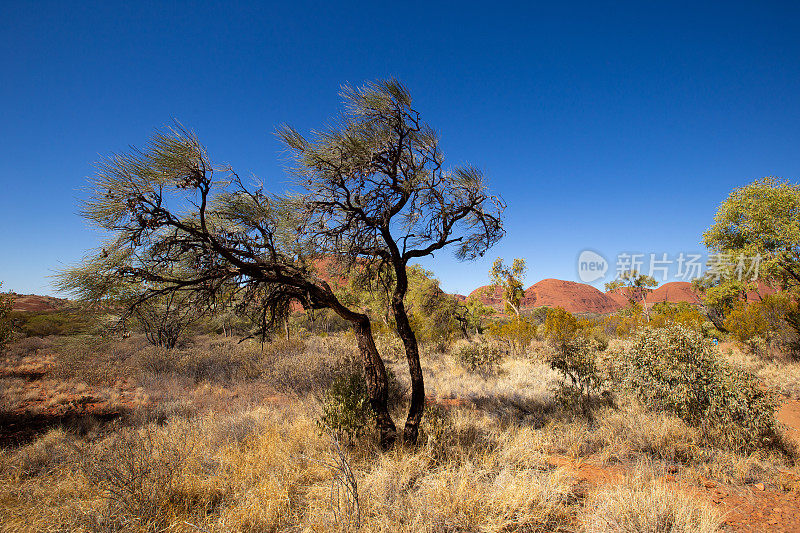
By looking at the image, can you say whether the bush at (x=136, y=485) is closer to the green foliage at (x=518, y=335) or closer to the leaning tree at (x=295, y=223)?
the leaning tree at (x=295, y=223)

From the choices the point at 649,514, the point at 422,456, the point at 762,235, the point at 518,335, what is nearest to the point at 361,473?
the point at 422,456

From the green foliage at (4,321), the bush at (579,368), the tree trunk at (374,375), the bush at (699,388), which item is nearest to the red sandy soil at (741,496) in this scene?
the bush at (699,388)

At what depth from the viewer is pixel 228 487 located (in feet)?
13.0

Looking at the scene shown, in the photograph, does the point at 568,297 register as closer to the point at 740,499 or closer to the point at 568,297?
the point at 568,297

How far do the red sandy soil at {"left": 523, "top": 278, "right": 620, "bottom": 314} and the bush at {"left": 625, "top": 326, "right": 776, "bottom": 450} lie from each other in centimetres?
10540

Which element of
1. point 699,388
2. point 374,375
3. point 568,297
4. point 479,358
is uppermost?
point 568,297

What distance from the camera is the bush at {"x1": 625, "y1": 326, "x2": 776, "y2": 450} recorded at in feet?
17.7

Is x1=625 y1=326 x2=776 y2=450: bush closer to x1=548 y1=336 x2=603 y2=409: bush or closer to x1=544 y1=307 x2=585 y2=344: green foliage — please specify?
x1=548 y1=336 x2=603 y2=409: bush

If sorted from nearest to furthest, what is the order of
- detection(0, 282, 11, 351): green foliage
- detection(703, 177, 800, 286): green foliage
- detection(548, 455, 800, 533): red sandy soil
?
detection(548, 455, 800, 533): red sandy soil < detection(0, 282, 11, 351): green foliage < detection(703, 177, 800, 286): green foliage

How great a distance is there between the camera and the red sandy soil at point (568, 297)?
11144 cm

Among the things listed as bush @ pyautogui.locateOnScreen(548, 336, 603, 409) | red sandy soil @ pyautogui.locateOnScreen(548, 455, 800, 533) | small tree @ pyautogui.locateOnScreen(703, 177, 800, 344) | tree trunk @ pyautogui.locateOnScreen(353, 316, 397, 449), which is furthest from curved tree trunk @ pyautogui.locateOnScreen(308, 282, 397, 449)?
small tree @ pyautogui.locateOnScreen(703, 177, 800, 344)

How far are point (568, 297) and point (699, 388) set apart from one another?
12637cm

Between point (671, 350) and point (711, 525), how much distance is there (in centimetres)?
429

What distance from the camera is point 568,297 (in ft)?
Answer: 386
